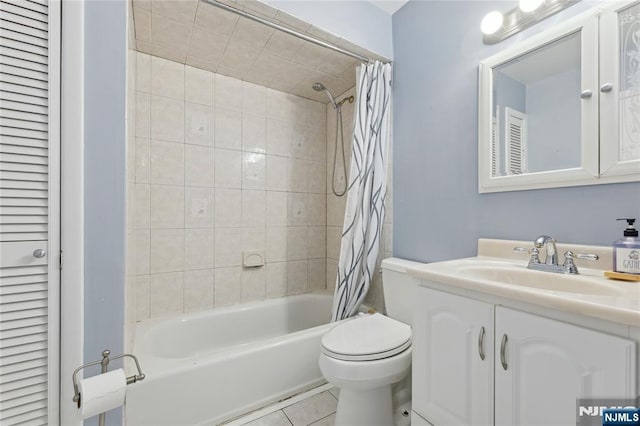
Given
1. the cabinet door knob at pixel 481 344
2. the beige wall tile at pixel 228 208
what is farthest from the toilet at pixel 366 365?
the beige wall tile at pixel 228 208

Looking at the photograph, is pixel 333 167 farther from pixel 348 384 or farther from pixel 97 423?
pixel 97 423

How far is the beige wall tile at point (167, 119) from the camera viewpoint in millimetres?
1832

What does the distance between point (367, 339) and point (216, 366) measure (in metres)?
0.72

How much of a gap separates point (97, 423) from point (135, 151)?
1.42 meters

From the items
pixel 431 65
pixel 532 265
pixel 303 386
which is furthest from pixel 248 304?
pixel 431 65

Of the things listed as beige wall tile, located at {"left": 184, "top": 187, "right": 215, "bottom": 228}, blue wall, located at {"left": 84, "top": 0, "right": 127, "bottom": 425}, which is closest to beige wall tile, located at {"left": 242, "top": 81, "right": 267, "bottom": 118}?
beige wall tile, located at {"left": 184, "top": 187, "right": 215, "bottom": 228}

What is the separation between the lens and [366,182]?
5.90 ft

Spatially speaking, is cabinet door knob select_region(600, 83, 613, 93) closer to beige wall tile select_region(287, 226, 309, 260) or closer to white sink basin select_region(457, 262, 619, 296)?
white sink basin select_region(457, 262, 619, 296)

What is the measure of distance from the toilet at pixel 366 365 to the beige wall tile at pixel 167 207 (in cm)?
130

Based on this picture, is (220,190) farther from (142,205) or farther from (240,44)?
(240,44)

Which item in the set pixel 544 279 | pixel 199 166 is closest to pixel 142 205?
pixel 199 166

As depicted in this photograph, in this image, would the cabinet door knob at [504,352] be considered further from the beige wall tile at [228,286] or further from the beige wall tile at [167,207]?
the beige wall tile at [167,207]

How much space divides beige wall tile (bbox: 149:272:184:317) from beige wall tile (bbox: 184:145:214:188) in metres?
0.66

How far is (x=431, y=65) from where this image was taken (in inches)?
63.9
